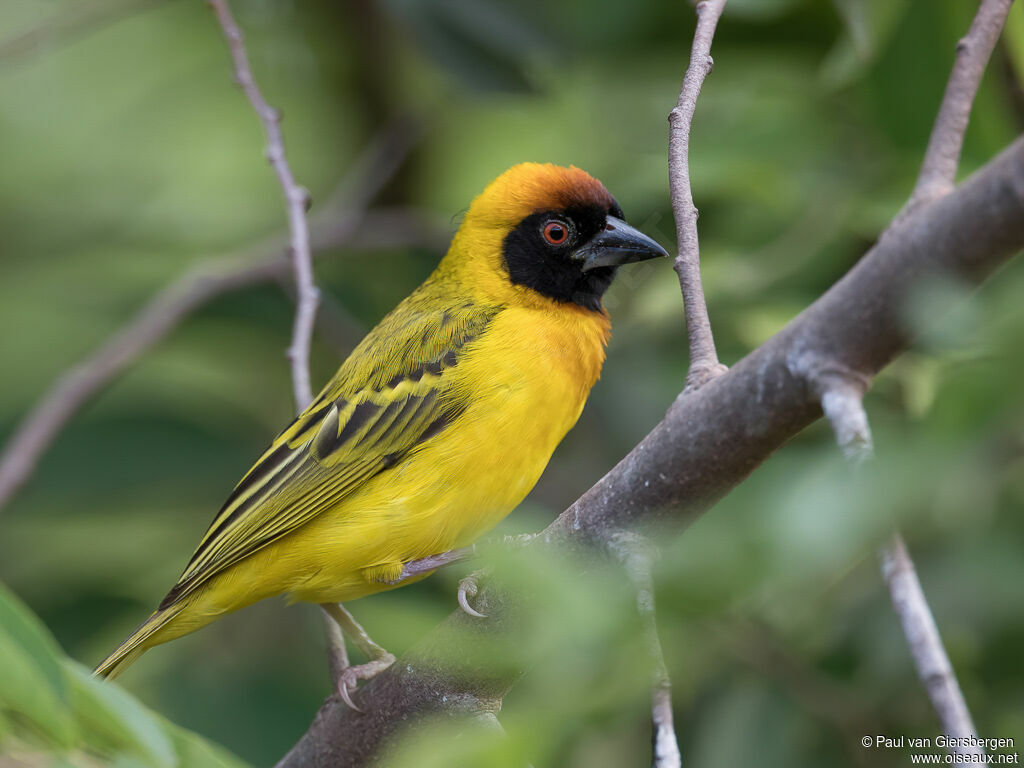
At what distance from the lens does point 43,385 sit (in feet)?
14.2

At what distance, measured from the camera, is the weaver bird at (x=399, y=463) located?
2814 mm

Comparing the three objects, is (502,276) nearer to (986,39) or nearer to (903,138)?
(903,138)

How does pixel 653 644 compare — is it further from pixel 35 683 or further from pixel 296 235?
pixel 296 235

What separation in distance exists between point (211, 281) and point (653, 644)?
3030 millimetres

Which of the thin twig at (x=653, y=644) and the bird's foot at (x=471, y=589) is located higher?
the bird's foot at (x=471, y=589)

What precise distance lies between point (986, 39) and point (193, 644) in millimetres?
3070

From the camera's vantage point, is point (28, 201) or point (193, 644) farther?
point (28, 201)

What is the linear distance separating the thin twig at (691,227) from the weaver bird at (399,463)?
106 centimetres

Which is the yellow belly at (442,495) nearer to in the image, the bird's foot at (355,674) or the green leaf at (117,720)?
the bird's foot at (355,674)

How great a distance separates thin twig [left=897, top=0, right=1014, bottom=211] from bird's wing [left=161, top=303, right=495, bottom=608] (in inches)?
61.2

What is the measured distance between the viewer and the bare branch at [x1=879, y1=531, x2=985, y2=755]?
1188mm

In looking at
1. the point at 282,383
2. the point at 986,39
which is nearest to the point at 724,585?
the point at 986,39

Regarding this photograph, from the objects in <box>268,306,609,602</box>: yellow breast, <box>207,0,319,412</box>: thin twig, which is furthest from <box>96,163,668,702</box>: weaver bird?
<box>207,0,319,412</box>: thin twig

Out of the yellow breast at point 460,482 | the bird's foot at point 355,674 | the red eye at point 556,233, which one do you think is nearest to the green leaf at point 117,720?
the bird's foot at point 355,674
